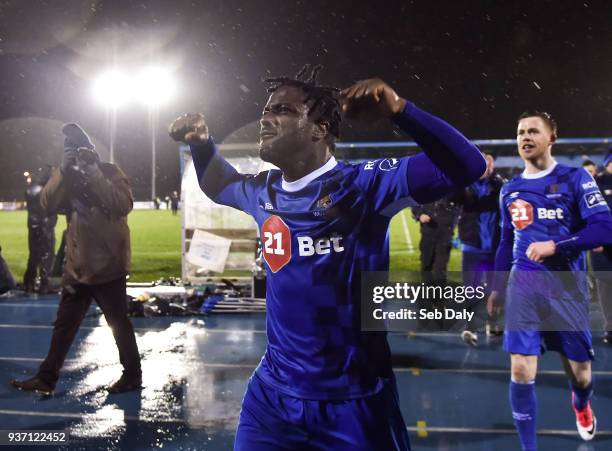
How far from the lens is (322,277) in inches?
80.1

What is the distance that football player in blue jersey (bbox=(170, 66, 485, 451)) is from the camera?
1945 millimetres

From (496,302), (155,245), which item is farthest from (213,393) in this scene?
(155,245)

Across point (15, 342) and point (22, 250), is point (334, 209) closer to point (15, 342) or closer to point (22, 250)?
point (15, 342)

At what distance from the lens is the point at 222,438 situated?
13.4ft

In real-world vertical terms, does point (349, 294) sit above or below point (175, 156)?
below

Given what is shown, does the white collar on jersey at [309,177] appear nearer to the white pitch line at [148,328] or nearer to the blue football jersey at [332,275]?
the blue football jersey at [332,275]

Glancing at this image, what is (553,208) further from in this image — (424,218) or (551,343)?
(424,218)

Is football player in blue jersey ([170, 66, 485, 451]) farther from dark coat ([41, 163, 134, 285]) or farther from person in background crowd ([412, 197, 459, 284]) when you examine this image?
person in background crowd ([412, 197, 459, 284])

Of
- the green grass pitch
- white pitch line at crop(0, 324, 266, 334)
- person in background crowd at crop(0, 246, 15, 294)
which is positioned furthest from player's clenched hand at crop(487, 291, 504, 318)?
the green grass pitch

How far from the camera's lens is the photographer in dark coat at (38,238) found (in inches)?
430

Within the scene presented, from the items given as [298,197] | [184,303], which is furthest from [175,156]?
[298,197]

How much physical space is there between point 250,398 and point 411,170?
1.05 m

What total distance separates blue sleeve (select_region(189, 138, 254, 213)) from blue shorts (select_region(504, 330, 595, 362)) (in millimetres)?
2203

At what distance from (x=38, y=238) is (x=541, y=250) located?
1005cm
